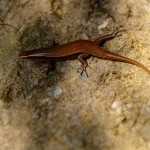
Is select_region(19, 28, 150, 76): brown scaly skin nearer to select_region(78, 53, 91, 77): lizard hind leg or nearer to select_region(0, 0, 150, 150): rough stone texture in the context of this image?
select_region(78, 53, 91, 77): lizard hind leg

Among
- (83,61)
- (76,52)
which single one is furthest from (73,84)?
(76,52)

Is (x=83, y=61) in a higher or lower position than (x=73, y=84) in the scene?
higher

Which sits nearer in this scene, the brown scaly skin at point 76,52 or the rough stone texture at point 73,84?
the rough stone texture at point 73,84

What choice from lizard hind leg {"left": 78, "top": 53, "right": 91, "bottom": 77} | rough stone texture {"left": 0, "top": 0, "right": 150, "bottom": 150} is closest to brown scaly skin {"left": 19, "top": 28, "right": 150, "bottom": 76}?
lizard hind leg {"left": 78, "top": 53, "right": 91, "bottom": 77}

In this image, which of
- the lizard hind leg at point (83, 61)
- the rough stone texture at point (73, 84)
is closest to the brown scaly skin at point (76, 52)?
the lizard hind leg at point (83, 61)

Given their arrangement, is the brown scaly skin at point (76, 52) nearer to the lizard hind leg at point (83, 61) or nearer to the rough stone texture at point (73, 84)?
the lizard hind leg at point (83, 61)

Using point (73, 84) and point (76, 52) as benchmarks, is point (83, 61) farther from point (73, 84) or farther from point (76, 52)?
point (73, 84)
